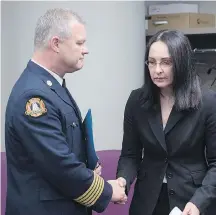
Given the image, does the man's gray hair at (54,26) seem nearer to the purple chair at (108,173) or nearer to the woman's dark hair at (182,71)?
the woman's dark hair at (182,71)

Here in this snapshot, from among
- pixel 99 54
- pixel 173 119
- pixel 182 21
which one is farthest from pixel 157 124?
pixel 182 21

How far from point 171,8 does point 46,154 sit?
2144 millimetres

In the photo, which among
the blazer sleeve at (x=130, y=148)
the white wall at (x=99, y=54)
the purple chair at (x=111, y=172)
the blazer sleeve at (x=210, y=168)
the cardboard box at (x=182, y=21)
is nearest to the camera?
the blazer sleeve at (x=210, y=168)

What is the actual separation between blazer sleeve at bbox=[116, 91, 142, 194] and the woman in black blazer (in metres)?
0.04

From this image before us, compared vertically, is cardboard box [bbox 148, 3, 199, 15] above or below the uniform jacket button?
above

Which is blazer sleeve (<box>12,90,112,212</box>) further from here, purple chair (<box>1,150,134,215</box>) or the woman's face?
purple chair (<box>1,150,134,215</box>)

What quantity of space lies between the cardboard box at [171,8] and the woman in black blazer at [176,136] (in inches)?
64.7

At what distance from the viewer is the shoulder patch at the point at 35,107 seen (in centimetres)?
127

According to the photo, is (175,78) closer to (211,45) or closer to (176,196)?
(176,196)

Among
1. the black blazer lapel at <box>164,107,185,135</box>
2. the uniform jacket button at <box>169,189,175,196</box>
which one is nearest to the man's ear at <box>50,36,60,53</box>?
the black blazer lapel at <box>164,107,185,135</box>

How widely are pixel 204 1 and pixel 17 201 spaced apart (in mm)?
2502

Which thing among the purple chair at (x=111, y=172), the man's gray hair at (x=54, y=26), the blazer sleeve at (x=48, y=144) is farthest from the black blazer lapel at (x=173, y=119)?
the purple chair at (x=111, y=172)

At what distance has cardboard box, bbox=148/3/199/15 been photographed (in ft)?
10.1

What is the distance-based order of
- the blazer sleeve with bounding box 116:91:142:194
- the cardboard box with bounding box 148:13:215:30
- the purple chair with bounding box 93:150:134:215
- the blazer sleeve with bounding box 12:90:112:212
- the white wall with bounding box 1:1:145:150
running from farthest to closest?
1. the cardboard box with bounding box 148:13:215:30
2. the white wall with bounding box 1:1:145:150
3. the purple chair with bounding box 93:150:134:215
4. the blazer sleeve with bounding box 116:91:142:194
5. the blazer sleeve with bounding box 12:90:112:212
